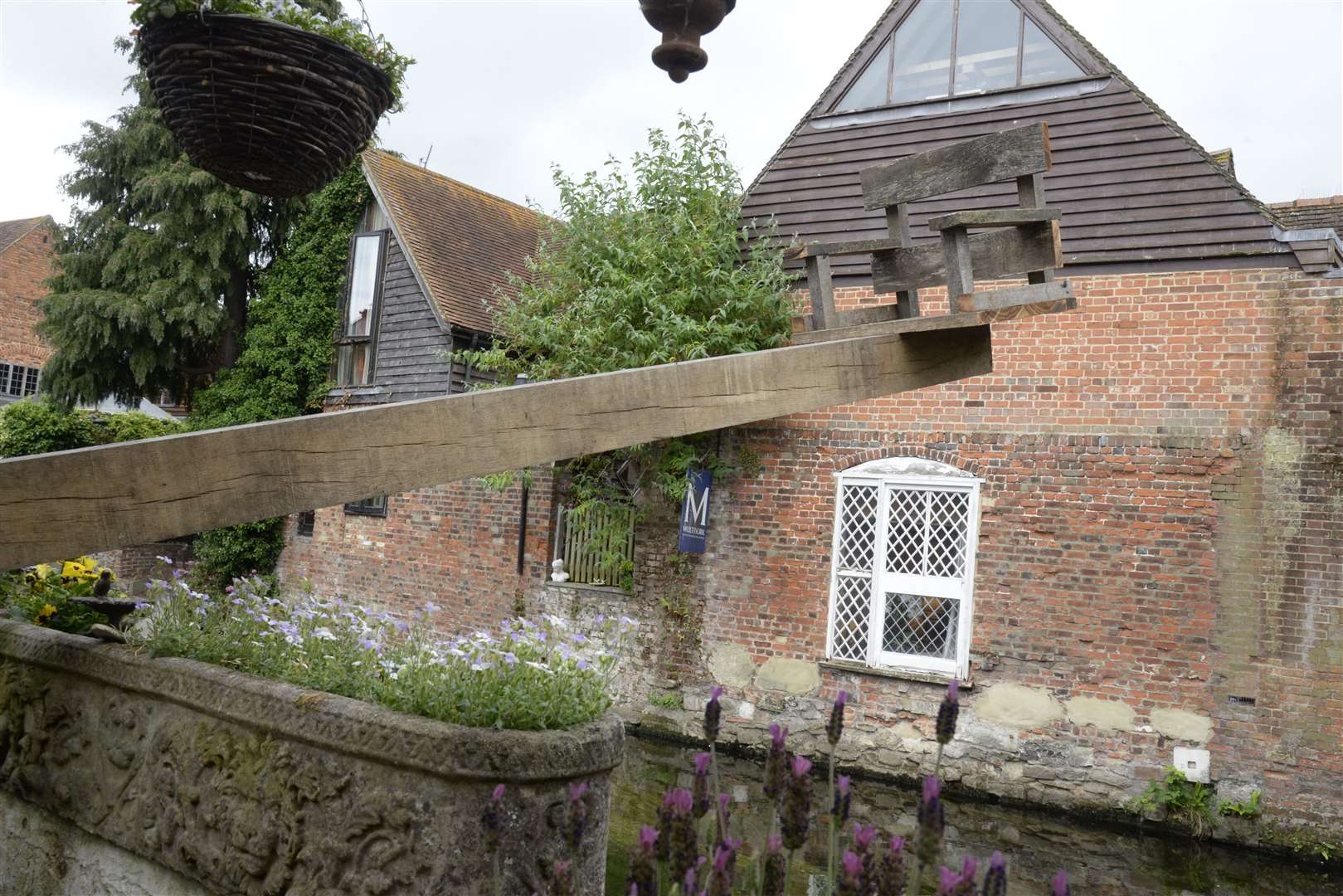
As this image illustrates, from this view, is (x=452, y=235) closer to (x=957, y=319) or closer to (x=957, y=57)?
(x=957, y=57)

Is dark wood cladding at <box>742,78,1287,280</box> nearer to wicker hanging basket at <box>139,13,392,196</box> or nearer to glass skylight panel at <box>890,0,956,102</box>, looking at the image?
glass skylight panel at <box>890,0,956,102</box>

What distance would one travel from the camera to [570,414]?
2.46 meters

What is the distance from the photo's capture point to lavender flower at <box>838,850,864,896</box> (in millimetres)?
1478

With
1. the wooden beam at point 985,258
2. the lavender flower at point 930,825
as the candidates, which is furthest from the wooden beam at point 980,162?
the lavender flower at point 930,825

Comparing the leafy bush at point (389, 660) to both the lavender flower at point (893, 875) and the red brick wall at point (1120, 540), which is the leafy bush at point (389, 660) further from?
the red brick wall at point (1120, 540)

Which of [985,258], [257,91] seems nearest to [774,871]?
[257,91]

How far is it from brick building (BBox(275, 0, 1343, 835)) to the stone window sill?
0.09ft

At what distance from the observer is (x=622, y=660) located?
11.3 meters

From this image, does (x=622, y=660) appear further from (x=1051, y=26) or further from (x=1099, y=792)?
(x=1051, y=26)

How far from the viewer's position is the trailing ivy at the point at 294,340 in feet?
53.2

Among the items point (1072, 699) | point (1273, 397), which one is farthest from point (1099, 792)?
point (1273, 397)

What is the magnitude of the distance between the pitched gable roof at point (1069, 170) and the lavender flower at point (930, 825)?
846 centimetres

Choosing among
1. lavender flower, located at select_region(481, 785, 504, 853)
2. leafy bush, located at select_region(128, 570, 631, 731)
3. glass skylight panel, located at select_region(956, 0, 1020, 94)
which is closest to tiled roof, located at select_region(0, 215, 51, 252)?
glass skylight panel, located at select_region(956, 0, 1020, 94)

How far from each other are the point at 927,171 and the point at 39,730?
3.66 meters
